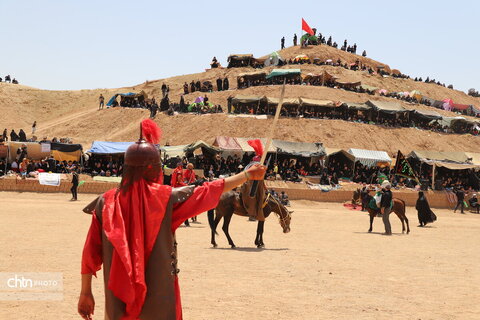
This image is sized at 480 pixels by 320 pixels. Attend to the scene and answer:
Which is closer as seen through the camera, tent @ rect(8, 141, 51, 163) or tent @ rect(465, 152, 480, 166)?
tent @ rect(8, 141, 51, 163)

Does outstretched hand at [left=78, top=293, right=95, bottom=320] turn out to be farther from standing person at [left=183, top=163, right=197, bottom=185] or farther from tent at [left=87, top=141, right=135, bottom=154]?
tent at [left=87, top=141, right=135, bottom=154]

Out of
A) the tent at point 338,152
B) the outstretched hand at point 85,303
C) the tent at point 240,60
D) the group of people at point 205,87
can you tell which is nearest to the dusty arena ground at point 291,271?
the outstretched hand at point 85,303

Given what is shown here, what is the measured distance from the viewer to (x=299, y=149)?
132 feet

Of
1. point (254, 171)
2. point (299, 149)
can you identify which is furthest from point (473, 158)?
point (254, 171)

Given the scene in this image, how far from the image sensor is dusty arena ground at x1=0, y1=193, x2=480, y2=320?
306 inches

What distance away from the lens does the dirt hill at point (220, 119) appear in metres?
50.9

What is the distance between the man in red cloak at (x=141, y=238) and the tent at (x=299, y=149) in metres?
35.2

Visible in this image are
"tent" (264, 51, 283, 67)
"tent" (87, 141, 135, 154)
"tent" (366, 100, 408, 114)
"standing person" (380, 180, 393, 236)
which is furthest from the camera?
"tent" (264, 51, 283, 67)

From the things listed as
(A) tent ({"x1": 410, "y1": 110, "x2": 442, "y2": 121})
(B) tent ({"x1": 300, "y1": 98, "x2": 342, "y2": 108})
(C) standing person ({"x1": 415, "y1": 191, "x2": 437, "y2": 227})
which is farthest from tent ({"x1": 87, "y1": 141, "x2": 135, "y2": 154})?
(A) tent ({"x1": 410, "y1": 110, "x2": 442, "y2": 121})

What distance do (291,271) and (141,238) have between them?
7392mm

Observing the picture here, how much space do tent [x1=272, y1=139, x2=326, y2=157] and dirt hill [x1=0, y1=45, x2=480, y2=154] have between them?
8.44m

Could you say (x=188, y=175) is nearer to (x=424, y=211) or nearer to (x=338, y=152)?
(x=424, y=211)

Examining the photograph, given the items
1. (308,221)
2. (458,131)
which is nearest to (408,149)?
(458,131)

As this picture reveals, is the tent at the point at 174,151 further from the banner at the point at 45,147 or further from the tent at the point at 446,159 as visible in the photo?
the tent at the point at 446,159
